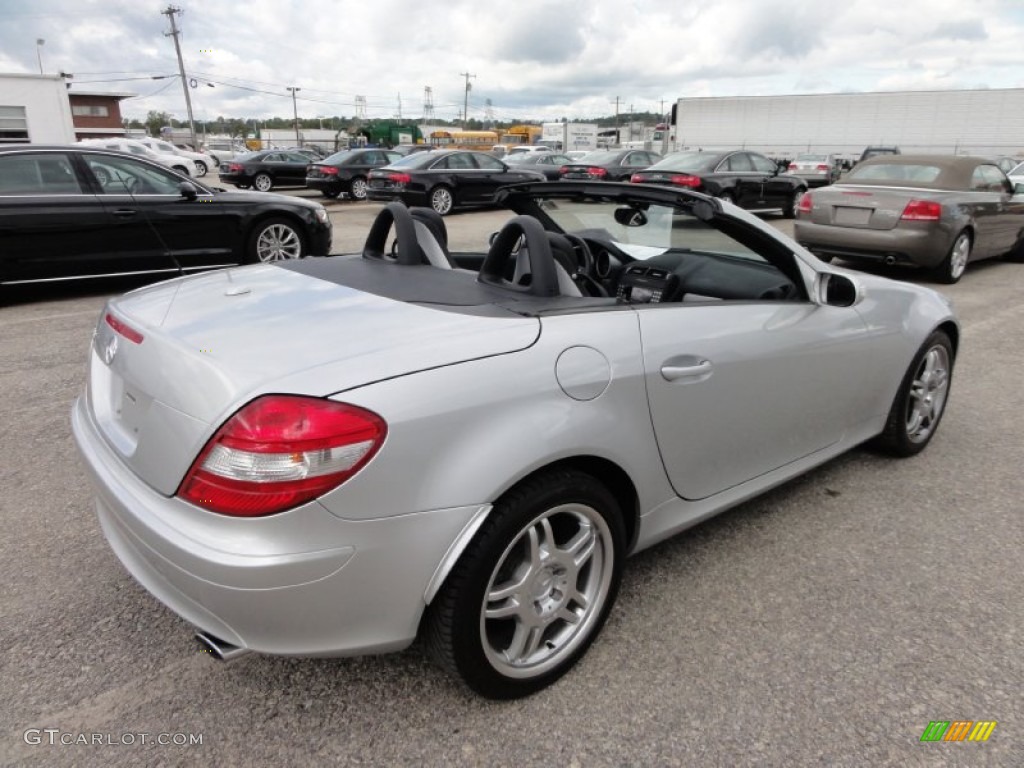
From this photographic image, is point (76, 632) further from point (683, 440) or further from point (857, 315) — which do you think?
point (857, 315)

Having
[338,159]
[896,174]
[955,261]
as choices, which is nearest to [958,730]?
[955,261]

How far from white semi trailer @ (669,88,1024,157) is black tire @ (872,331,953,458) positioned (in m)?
40.5

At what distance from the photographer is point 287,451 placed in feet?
5.26

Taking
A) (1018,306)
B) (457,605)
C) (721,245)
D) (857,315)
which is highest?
(721,245)

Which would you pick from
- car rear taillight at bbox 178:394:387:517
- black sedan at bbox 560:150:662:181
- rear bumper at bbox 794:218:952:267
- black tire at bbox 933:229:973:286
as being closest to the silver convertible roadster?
car rear taillight at bbox 178:394:387:517

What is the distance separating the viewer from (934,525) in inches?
120

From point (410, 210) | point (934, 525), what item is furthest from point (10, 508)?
point (934, 525)

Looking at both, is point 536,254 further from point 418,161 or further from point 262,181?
point 262,181

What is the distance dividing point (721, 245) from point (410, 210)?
1338 mm

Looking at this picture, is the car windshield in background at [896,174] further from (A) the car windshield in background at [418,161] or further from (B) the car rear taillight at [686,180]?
(A) the car windshield in background at [418,161]

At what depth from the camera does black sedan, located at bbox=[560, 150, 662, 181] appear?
1802cm

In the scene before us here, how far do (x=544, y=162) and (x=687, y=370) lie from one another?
2163cm

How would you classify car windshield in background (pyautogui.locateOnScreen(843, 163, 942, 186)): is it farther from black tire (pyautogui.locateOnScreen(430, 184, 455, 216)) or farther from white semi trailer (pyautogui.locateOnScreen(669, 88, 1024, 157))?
white semi trailer (pyautogui.locateOnScreen(669, 88, 1024, 157))

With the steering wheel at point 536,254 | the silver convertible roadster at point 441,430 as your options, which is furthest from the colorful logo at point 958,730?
the steering wheel at point 536,254
